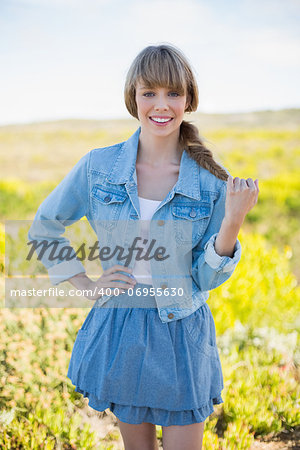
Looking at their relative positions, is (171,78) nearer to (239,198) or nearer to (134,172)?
(134,172)

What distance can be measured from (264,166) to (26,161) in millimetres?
Result: 10766

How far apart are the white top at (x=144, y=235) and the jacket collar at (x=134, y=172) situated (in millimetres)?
97

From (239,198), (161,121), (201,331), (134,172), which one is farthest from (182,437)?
(161,121)

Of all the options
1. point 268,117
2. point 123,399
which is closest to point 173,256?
point 123,399

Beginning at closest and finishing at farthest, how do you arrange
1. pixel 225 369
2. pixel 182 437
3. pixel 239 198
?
pixel 239 198
pixel 182 437
pixel 225 369

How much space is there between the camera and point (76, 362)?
1745mm

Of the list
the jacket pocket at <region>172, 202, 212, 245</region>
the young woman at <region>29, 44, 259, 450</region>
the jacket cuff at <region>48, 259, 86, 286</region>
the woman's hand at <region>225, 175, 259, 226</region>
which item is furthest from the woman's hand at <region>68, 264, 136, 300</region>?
the woman's hand at <region>225, 175, 259, 226</region>

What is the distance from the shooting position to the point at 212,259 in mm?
1574

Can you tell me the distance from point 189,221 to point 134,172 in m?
0.29

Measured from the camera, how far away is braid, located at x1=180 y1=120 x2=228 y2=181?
69.6 inches

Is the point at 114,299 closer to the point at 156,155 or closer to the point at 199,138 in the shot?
the point at 156,155

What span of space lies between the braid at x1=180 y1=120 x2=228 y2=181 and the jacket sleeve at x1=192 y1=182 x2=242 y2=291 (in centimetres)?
7

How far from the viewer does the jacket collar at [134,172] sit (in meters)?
1.73

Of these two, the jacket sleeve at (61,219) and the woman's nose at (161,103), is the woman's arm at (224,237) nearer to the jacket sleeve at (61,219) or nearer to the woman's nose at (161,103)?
the woman's nose at (161,103)
